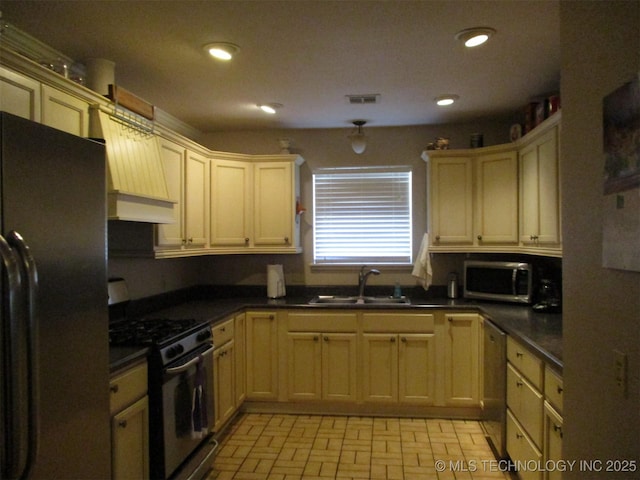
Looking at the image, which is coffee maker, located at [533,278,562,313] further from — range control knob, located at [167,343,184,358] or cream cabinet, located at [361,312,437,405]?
range control knob, located at [167,343,184,358]

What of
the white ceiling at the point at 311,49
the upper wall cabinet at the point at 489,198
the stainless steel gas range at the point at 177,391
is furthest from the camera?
the upper wall cabinet at the point at 489,198

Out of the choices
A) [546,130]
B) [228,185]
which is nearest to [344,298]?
[228,185]

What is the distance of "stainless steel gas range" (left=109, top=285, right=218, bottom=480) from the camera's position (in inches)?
85.7

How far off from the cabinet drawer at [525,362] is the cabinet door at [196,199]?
235 centimetres

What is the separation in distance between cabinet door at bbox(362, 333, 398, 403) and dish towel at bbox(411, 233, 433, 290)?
68cm

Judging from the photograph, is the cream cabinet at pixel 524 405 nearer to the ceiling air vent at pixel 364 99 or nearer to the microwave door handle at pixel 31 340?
the ceiling air vent at pixel 364 99

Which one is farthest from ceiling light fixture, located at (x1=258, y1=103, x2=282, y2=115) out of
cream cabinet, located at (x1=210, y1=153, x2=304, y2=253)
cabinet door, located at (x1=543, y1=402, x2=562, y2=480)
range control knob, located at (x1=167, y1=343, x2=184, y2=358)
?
cabinet door, located at (x1=543, y1=402, x2=562, y2=480)

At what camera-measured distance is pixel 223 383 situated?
309 centimetres

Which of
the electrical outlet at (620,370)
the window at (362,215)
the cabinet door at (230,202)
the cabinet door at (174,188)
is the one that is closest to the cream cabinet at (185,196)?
the cabinet door at (174,188)

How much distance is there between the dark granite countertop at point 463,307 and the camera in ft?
6.59

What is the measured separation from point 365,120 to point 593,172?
8.77ft

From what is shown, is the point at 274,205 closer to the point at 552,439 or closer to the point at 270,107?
the point at 270,107

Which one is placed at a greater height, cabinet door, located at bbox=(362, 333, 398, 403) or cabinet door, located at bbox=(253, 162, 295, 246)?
cabinet door, located at bbox=(253, 162, 295, 246)

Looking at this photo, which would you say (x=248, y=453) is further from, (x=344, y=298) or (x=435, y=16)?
(x=435, y=16)
